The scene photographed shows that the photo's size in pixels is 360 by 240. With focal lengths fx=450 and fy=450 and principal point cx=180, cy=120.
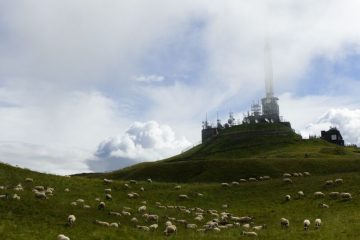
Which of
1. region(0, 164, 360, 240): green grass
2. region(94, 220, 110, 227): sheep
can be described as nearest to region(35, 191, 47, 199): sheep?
region(0, 164, 360, 240): green grass

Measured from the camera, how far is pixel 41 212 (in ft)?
111

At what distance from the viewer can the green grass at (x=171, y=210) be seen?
28984 millimetres

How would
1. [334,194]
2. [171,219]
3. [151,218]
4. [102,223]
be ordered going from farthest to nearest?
[334,194]
[171,219]
[151,218]
[102,223]

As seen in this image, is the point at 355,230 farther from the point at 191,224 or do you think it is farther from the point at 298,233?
the point at 191,224

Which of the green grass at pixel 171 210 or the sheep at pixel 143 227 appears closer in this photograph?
the green grass at pixel 171 210

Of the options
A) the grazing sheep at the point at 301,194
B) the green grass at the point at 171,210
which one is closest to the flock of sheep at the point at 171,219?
the green grass at the point at 171,210

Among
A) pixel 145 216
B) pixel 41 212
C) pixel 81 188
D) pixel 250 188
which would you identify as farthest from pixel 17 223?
pixel 250 188

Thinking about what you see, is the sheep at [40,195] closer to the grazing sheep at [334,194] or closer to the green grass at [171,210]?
the green grass at [171,210]

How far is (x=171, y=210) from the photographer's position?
42.0m

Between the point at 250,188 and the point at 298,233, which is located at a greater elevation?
the point at 250,188

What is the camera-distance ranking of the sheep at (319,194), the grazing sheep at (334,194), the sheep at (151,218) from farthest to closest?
the sheep at (319,194), the grazing sheep at (334,194), the sheep at (151,218)

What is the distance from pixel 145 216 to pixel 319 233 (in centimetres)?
1371

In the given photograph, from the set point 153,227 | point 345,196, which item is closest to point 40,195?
point 153,227

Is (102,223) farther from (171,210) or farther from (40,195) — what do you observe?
(171,210)
